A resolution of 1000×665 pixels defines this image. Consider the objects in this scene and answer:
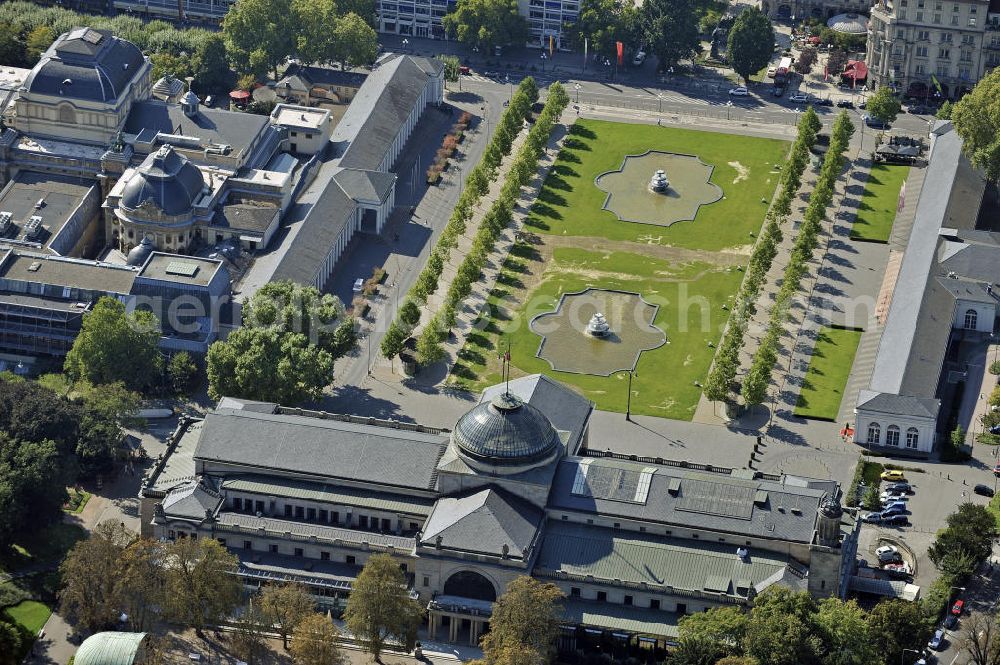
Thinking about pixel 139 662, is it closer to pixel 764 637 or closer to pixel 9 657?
pixel 9 657

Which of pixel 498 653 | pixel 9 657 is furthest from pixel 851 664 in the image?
pixel 9 657

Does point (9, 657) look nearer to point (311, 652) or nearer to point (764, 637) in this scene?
point (311, 652)

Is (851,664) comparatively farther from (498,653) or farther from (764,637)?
(498,653)

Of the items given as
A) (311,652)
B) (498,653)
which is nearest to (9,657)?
(311,652)

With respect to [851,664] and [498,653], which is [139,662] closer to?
[498,653]

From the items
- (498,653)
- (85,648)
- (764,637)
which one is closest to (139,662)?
(85,648)

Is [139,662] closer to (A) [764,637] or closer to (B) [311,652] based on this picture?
(B) [311,652]

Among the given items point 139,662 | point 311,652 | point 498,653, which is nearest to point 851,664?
point 498,653
